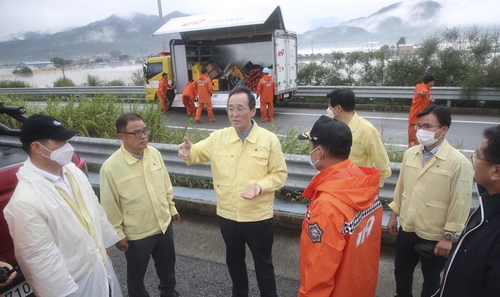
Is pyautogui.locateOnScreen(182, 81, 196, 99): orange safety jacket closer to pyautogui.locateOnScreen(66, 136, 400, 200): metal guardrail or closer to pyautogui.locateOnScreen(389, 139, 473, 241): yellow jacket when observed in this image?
pyautogui.locateOnScreen(66, 136, 400, 200): metal guardrail

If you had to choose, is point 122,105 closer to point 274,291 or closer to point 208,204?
point 208,204

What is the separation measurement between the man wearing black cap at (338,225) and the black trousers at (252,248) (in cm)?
87

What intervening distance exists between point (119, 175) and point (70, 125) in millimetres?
4392

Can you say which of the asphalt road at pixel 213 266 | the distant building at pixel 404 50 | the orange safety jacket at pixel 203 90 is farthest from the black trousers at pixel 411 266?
the distant building at pixel 404 50

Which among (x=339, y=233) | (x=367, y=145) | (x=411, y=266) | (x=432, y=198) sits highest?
(x=367, y=145)

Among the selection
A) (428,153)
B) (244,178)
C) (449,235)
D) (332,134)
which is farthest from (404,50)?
(332,134)

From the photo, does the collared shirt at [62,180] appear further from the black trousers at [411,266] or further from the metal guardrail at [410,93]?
the metal guardrail at [410,93]

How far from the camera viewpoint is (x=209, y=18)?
40.9 feet

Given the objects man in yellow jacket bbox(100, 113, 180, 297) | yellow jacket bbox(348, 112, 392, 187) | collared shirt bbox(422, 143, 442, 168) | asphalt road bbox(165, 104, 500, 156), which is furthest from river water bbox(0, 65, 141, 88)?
collared shirt bbox(422, 143, 442, 168)

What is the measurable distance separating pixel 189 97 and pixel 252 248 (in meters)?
9.88

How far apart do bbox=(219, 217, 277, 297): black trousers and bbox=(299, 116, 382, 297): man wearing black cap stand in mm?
868

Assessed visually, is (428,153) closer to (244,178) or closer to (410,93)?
(244,178)

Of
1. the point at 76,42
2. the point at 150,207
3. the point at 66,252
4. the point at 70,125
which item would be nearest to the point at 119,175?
the point at 150,207

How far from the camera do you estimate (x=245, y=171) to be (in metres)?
2.56
